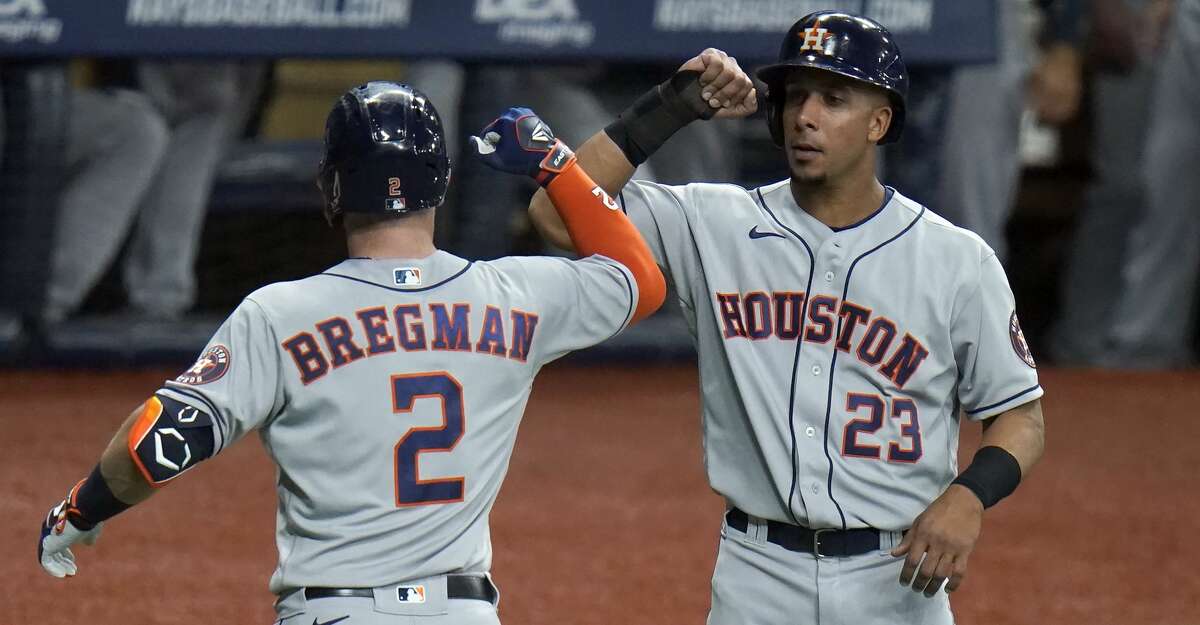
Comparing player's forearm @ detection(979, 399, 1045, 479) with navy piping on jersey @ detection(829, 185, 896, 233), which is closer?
player's forearm @ detection(979, 399, 1045, 479)

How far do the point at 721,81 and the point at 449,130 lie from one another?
3.99 metres

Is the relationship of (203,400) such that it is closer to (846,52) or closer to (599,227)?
(599,227)

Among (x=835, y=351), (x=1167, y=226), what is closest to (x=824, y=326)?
(x=835, y=351)

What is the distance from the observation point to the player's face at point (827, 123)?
2912 millimetres

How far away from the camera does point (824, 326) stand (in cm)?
292

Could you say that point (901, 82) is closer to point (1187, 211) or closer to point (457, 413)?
point (457, 413)

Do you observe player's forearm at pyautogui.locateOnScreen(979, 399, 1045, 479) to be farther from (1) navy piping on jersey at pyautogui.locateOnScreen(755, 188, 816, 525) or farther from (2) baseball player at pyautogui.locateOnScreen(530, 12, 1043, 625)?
(1) navy piping on jersey at pyautogui.locateOnScreen(755, 188, 816, 525)

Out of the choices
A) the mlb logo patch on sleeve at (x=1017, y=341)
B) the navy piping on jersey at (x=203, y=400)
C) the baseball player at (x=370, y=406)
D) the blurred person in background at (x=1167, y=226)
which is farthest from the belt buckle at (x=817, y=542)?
the blurred person in background at (x=1167, y=226)

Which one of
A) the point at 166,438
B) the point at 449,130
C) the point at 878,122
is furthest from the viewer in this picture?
the point at 449,130

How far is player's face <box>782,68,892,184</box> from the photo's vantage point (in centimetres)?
291

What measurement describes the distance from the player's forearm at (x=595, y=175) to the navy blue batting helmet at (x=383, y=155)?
1.13ft

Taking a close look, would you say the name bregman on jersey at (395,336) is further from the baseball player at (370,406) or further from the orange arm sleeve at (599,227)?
the orange arm sleeve at (599,227)

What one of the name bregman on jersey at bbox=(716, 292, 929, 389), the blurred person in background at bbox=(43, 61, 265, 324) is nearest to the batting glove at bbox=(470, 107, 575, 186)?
the name bregman on jersey at bbox=(716, 292, 929, 389)

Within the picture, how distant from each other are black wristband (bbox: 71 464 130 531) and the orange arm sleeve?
0.79m
